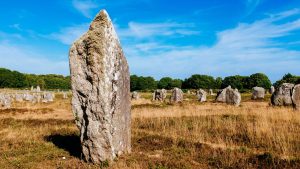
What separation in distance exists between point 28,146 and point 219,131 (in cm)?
748

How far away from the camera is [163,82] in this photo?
144625 mm

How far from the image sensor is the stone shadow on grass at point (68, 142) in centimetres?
1177

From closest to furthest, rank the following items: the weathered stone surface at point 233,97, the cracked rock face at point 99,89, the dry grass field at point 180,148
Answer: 1. the dry grass field at point 180,148
2. the cracked rock face at point 99,89
3. the weathered stone surface at point 233,97

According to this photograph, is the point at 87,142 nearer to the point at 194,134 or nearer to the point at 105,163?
the point at 105,163

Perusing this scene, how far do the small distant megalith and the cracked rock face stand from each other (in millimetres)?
26237

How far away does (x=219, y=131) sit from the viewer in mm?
14898

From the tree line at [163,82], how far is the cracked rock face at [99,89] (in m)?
103

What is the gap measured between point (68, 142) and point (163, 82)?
13157 cm

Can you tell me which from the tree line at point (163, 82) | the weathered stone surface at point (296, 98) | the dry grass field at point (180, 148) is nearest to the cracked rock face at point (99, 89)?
the dry grass field at point (180, 148)

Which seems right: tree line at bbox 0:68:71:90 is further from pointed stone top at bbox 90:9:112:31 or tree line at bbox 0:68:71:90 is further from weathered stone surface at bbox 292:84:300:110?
pointed stone top at bbox 90:9:112:31

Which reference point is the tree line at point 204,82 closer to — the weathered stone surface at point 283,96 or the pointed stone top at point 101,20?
the weathered stone surface at point 283,96

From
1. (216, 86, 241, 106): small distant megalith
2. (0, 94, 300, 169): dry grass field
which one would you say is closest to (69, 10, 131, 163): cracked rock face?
(0, 94, 300, 169): dry grass field

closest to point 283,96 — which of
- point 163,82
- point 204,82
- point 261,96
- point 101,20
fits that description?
point 261,96

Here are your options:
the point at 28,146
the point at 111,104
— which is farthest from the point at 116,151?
the point at 28,146
